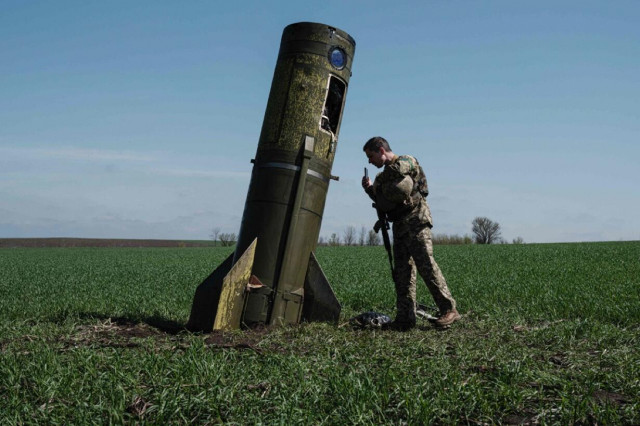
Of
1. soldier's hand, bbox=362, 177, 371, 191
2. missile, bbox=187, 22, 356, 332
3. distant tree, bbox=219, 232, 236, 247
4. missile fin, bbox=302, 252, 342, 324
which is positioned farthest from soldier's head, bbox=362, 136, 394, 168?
distant tree, bbox=219, 232, 236, 247

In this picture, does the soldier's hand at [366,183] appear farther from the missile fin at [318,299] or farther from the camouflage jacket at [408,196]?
the missile fin at [318,299]

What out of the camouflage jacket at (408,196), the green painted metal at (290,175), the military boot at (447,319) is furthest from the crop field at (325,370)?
the camouflage jacket at (408,196)

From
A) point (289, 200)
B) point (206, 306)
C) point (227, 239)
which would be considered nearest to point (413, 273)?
point (289, 200)

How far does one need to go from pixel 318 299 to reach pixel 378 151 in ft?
6.96

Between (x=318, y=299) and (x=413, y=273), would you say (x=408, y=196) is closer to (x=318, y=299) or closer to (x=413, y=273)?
(x=413, y=273)

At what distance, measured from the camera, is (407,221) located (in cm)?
725

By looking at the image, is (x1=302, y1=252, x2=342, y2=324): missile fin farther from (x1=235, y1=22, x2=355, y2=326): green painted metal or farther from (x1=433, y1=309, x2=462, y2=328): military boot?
(x1=433, y1=309, x2=462, y2=328): military boot

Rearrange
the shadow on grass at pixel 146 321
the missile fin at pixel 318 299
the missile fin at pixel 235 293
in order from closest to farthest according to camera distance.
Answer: the missile fin at pixel 235 293 → the missile fin at pixel 318 299 → the shadow on grass at pixel 146 321

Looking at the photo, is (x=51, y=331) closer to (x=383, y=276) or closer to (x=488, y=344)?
(x=488, y=344)

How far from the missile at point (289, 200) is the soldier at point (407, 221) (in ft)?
2.49

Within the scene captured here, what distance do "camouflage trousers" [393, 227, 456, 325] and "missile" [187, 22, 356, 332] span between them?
0.92 meters

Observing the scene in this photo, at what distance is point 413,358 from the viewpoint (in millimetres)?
5340

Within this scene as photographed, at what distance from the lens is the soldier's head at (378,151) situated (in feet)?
23.6

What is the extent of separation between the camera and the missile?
23.4ft
